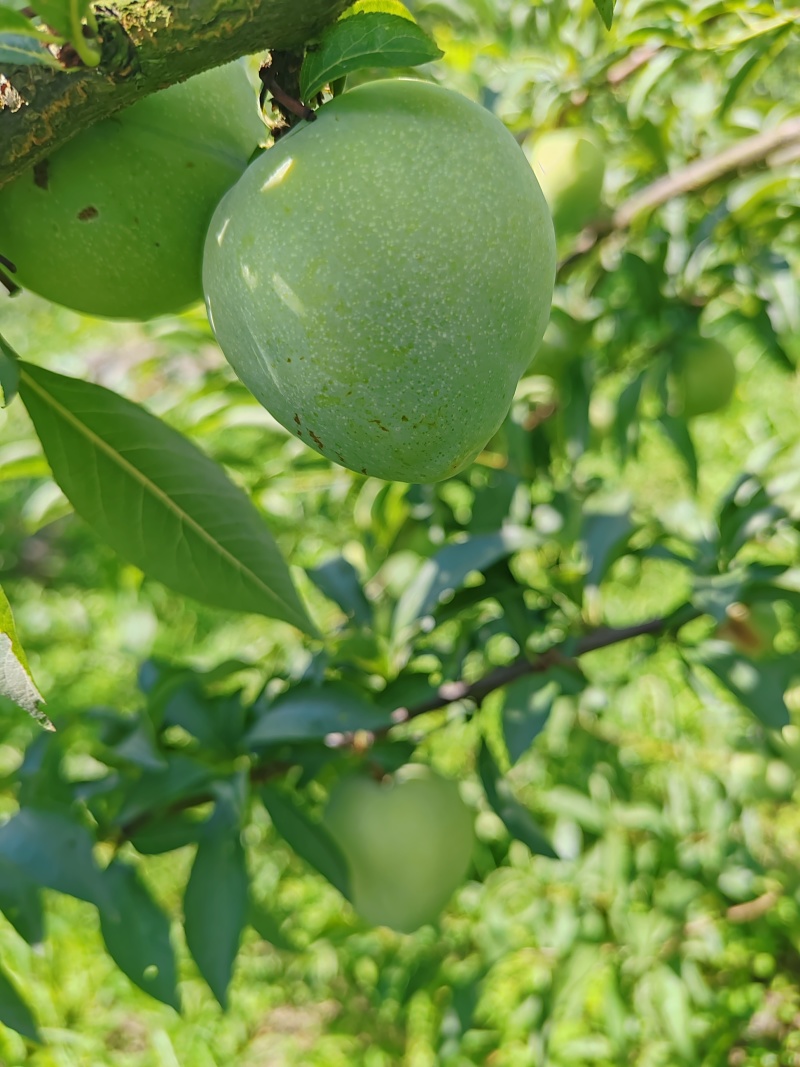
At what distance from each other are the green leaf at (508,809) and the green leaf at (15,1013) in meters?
0.36

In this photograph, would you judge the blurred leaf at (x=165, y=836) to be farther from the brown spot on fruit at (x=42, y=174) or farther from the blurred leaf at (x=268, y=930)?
the brown spot on fruit at (x=42, y=174)

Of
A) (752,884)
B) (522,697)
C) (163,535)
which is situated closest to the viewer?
(163,535)

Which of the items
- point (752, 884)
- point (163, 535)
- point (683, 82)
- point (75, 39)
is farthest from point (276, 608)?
point (683, 82)

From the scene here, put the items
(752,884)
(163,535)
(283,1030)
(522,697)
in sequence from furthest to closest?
(283,1030) < (752,884) < (522,697) < (163,535)

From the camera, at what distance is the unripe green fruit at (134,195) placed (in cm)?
42

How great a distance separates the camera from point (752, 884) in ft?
3.83

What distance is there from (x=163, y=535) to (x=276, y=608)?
2.8 inches

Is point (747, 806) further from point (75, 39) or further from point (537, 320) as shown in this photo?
point (75, 39)

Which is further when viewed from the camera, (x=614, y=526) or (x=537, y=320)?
(x=614, y=526)

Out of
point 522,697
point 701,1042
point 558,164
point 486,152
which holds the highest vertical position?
point 486,152

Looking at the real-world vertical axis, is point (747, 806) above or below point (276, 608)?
below

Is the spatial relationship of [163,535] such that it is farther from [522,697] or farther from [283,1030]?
[283,1030]

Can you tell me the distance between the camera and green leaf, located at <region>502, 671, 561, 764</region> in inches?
27.4

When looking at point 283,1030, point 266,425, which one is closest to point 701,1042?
point 283,1030
